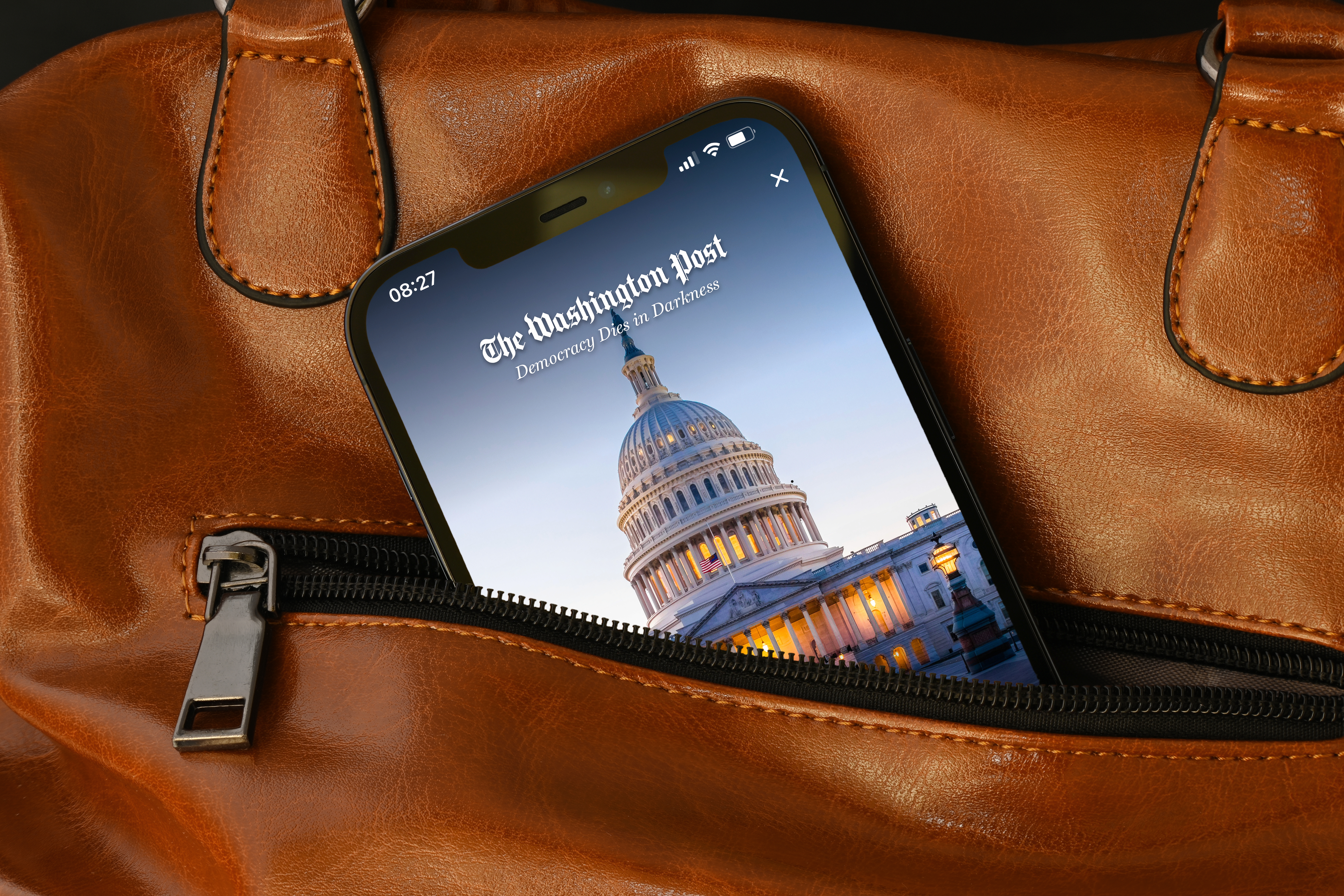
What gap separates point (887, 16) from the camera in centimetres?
133

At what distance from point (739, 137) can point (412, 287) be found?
0.34 m

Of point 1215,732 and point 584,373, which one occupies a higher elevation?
point 584,373

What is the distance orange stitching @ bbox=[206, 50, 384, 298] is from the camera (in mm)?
811

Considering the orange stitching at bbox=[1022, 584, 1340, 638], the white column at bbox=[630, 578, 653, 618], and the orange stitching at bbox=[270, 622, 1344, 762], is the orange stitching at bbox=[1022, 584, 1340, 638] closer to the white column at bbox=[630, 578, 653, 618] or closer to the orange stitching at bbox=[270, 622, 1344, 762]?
the orange stitching at bbox=[270, 622, 1344, 762]

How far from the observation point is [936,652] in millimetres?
774

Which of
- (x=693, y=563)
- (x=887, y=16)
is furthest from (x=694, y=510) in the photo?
(x=887, y=16)

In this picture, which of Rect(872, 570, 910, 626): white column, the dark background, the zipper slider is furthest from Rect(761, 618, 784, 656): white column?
→ the dark background

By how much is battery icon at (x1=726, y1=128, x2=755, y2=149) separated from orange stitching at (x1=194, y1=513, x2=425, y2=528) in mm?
468

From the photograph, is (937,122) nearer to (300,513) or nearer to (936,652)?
(936,652)

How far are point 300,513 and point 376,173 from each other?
336 mm

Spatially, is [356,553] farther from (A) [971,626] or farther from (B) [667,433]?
(A) [971,626]

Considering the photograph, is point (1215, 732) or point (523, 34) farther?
point (523, 34)

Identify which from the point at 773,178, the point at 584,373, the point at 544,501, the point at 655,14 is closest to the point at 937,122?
the point at 773,178

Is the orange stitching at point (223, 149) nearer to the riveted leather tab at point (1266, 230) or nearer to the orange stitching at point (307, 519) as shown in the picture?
the orange stitching at point (307, 519)
